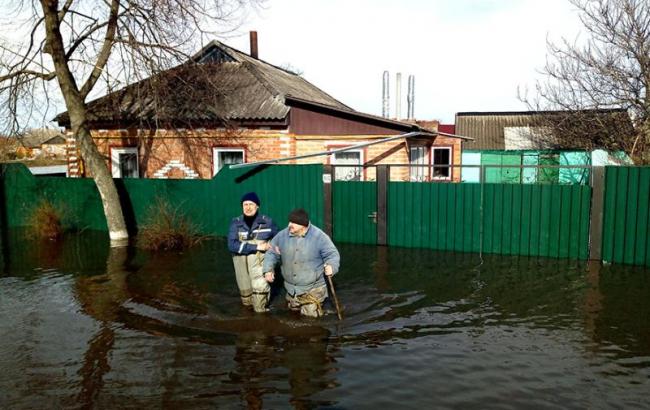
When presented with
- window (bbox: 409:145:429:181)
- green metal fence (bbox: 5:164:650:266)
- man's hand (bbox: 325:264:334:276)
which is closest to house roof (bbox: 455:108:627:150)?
window (bbox: 409:145:429:181)

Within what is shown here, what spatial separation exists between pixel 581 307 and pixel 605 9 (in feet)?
48.8

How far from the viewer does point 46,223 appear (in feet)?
44.2

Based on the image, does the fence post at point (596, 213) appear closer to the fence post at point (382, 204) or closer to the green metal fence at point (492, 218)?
the green metal fence at point (492, 218)

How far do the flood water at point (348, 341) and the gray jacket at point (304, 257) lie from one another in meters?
0.53

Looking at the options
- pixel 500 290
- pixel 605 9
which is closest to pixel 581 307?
pixel 500 290

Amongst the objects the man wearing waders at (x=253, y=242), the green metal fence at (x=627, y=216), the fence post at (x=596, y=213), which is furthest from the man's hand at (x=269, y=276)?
the green metal fence at (x=627, y=216)

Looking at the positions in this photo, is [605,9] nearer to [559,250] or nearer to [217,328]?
[559,250]

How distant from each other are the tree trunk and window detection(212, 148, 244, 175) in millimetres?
2992

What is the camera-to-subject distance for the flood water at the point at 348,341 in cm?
464

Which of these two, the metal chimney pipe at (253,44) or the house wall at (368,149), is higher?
the metal chimney pipe at (253,44)

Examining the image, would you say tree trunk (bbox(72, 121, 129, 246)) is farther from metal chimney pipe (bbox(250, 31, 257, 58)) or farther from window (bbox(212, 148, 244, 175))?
metal chimney pipe (bbox(250, 31, 257, 58))

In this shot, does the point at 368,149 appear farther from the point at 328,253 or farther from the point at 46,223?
the point at 328,253

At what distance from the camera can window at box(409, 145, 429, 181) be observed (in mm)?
18531

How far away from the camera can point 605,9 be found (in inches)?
701
